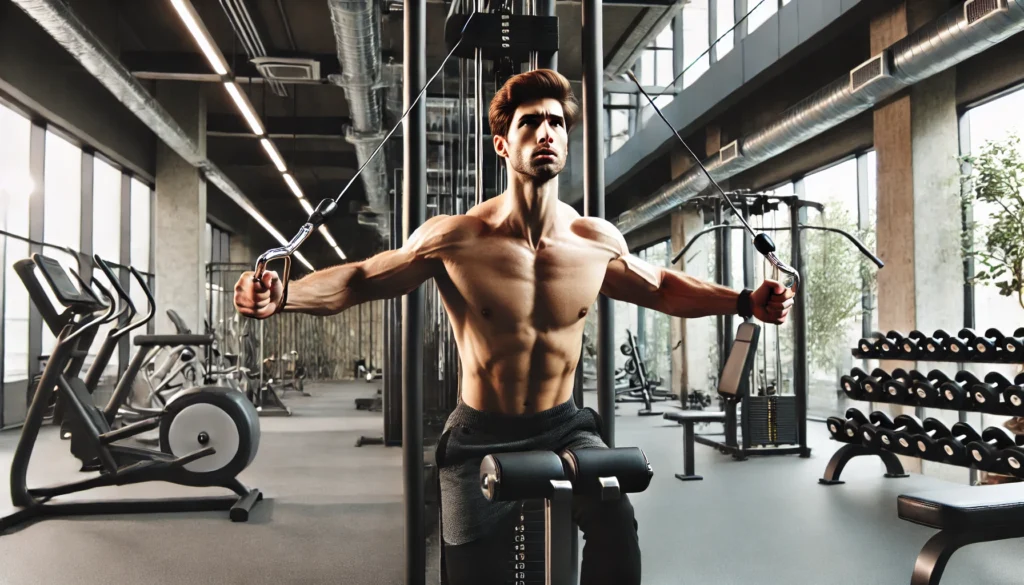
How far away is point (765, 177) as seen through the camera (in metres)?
8.56

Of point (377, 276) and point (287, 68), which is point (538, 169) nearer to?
point (377, 276)

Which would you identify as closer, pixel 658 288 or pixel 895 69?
pixel 658 288

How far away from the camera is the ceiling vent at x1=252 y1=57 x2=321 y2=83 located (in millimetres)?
5535

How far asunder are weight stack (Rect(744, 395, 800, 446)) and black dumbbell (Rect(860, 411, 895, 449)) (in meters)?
1.39

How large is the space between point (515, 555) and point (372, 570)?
1522 millimetres

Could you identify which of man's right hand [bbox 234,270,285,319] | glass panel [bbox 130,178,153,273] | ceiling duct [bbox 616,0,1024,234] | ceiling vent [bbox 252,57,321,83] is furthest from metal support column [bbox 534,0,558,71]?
→ glass panel [bbox 130,178,153,273]

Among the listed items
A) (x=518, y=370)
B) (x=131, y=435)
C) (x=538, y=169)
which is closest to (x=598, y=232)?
(x=538, y=169)

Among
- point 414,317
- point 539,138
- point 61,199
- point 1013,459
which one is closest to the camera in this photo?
point 539,138

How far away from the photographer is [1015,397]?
3.43m

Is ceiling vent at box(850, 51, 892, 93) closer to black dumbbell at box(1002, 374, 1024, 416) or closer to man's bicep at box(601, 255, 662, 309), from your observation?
black dumbbell at box(1002, 374, 1024, 416)

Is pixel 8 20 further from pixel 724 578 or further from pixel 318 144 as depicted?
pixel 724 578

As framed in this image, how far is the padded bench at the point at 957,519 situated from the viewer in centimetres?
206

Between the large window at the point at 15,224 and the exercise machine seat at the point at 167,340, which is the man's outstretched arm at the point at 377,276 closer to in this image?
the exercise machine seat at the point at 167,340

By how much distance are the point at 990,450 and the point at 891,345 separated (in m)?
1.04
